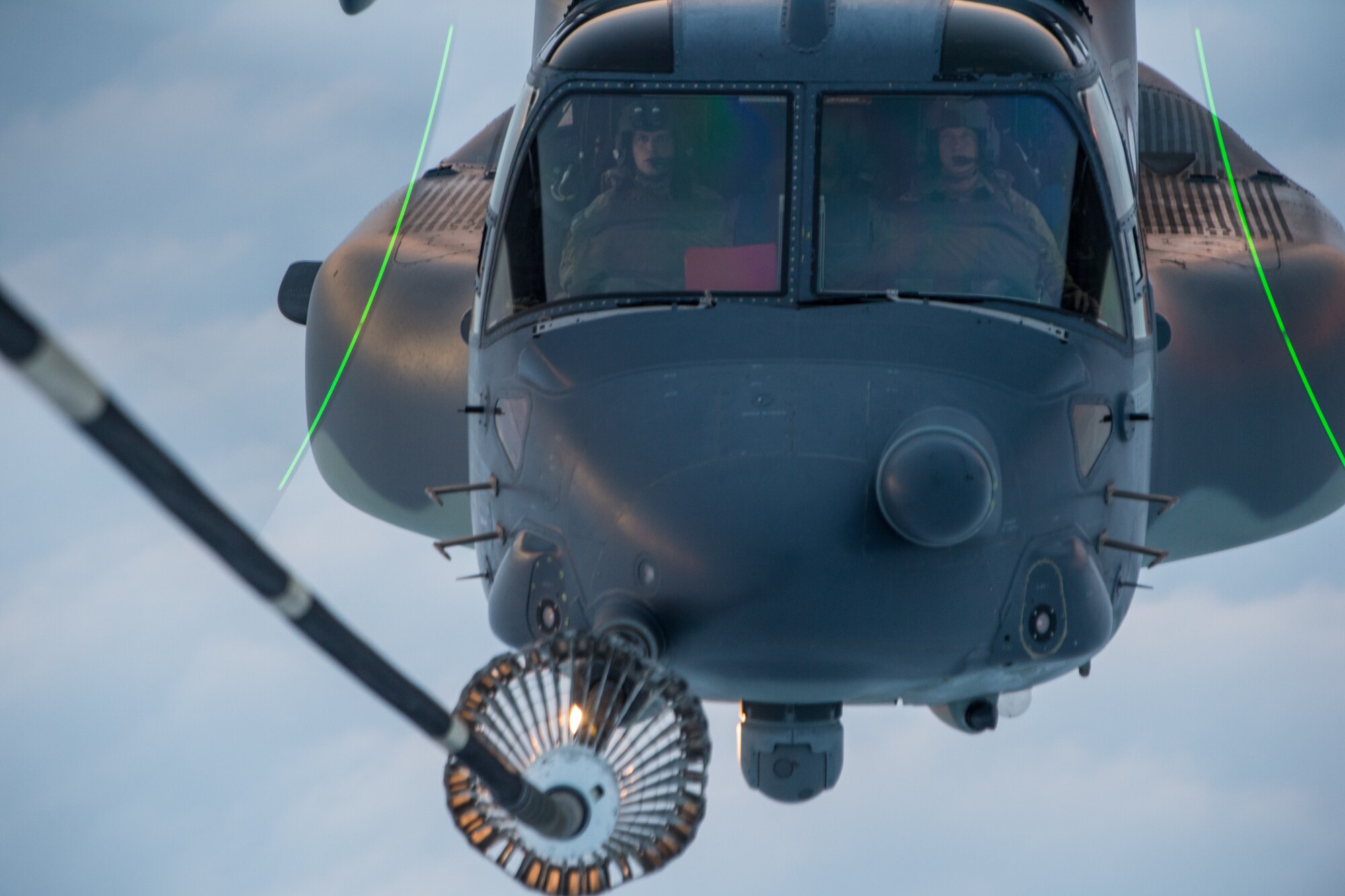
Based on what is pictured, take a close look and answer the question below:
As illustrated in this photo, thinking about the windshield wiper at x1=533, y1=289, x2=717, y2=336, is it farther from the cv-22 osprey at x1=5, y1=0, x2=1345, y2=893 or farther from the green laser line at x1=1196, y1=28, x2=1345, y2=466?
the green laser line at x1=1196, y1=28, x2=1345, y2=466

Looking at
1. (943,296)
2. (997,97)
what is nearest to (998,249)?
(943,296)

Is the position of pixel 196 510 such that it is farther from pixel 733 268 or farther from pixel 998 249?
pixel 998 249

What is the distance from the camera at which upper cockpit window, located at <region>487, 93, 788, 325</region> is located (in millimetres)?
6688

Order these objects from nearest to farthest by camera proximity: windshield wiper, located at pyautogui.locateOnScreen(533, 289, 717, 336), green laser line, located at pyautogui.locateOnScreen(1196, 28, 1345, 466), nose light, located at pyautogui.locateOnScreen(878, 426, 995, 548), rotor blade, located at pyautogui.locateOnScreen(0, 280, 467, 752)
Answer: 1. rotor blade, located at pyautogui.locateOnScreen(0, 280, 467, 752)
2. nose light, located at pyautogui.locateOnScreen(878, 426, 995, 548)
3. windshield wiper, located at pyautogui.locateOnScreen(533, 289, 717, 336)
4. green laser line, located at pyautogui.locateOnScreen(1196, 28, 1345, 466)

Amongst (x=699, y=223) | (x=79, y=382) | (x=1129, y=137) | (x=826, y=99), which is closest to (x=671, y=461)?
(x=699, y=223)

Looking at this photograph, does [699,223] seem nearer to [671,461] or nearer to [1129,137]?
[671,461]

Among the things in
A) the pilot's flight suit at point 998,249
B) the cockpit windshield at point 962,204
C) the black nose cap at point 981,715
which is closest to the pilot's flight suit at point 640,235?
the cockpit windshield at point 962,204

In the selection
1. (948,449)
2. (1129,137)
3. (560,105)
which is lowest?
(1129,137)

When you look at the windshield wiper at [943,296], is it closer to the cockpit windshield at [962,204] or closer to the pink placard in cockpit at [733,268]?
the cockpit windshield at [962,204]

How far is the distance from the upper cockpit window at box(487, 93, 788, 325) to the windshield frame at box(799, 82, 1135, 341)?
0.41 ft

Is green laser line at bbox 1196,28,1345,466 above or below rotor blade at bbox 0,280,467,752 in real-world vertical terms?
below

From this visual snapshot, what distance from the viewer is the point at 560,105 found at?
726 cm

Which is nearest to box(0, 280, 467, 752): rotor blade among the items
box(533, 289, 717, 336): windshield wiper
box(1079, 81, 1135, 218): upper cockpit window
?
box(533, 289, 717, 336): windshield wiper

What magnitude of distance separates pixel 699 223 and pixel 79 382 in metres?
4.14
